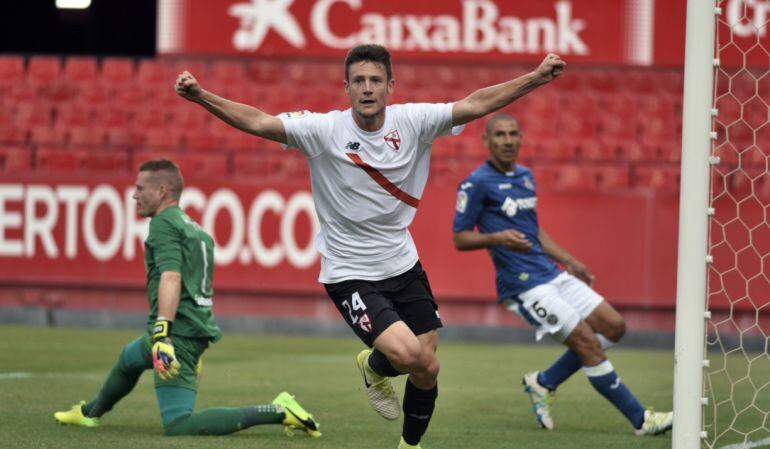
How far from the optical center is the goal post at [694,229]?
18.4 ft

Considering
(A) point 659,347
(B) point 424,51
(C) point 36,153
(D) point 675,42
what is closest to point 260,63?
(B) point 424,51

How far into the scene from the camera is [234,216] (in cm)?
1430

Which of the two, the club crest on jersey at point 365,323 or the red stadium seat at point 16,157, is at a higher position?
the red stadium seat at point 16,157

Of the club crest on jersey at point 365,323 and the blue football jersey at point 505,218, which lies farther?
the blue football jersey at point 505,218

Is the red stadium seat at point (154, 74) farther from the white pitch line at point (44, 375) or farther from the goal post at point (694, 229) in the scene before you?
the goal post at point (694, 229)

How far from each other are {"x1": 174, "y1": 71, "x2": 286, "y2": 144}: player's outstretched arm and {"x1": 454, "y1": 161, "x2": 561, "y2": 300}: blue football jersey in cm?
236

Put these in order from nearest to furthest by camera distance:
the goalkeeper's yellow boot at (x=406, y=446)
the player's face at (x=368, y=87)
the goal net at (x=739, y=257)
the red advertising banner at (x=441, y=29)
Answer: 1. the player's face at (x=368, y=87)
2. the goalkeeper's yellow boot at (x=406, y=446)
3. the goal net at (x=739, y=257)
4. the red advertising banner at (x=441, y=29)

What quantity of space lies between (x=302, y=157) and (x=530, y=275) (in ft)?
24.5

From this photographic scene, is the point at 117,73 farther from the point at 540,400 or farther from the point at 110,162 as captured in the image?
the point at 540,400

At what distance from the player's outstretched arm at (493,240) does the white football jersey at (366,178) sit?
1.47 m

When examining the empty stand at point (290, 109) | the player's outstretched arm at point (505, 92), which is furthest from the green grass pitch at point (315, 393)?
the empty stand at point (290, 109)

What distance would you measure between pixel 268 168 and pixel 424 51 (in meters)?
3.63

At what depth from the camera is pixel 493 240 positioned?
782 cm

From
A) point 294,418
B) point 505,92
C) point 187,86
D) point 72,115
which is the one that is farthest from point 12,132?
point 505,92
